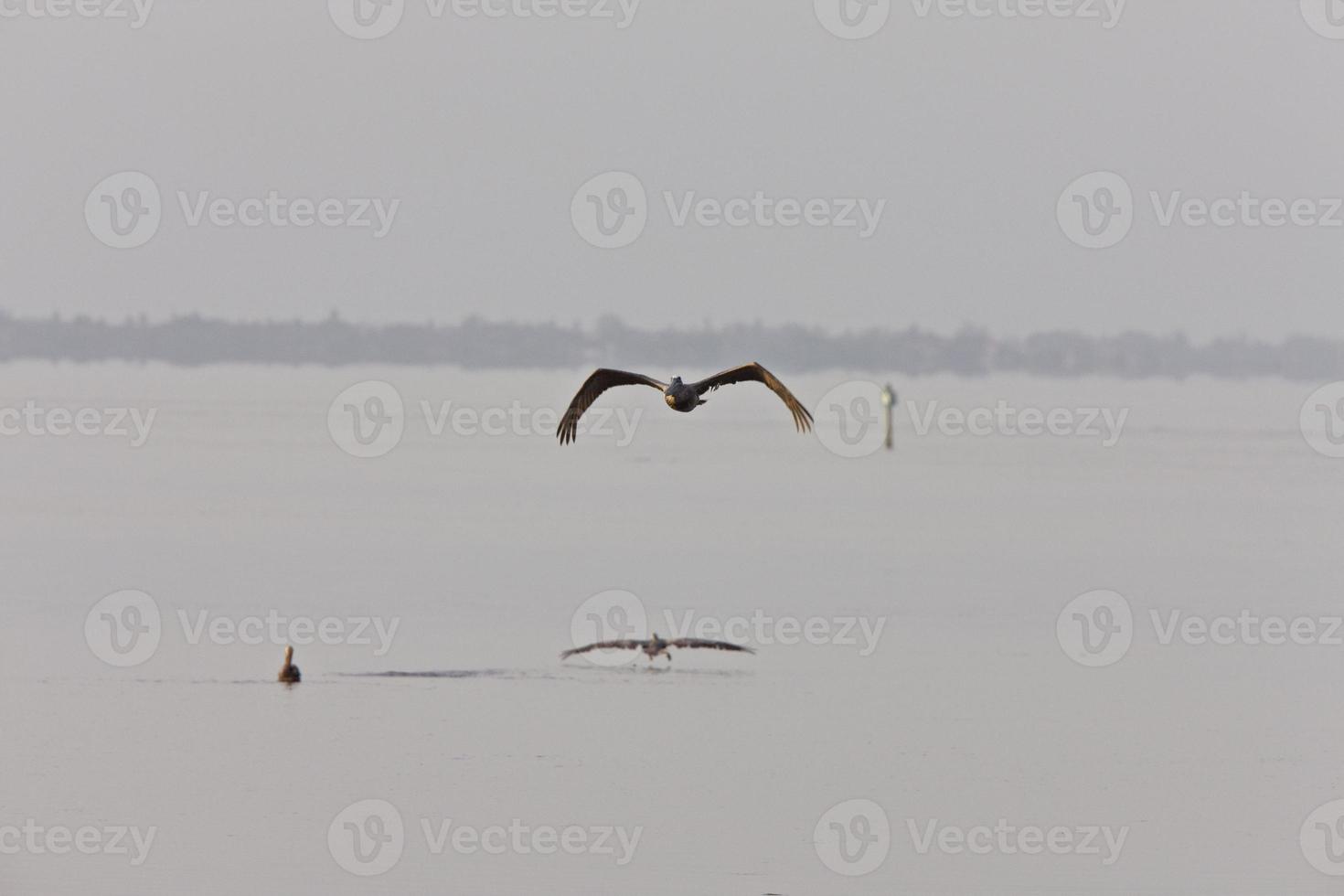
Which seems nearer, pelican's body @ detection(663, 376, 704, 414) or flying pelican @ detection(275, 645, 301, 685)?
pelican's body @ detection(663, 376, 704, 414)

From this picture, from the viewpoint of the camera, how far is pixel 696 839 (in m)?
22.6

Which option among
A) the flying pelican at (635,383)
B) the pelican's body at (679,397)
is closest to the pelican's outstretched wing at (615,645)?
the flying pelican at (635,383)

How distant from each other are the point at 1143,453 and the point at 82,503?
4014 cm

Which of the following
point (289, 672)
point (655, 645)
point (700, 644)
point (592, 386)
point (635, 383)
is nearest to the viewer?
point (635, 383)

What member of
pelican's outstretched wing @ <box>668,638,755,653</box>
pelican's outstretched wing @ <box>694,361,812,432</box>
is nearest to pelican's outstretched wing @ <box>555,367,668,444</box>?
pelican's outstretched wing @ <box>694,361,812,432</box>

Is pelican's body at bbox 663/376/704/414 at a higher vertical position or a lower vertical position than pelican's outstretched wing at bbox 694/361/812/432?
lower

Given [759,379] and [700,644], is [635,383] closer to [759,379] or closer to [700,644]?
[759,379]

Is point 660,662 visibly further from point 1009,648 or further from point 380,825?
point 380,825

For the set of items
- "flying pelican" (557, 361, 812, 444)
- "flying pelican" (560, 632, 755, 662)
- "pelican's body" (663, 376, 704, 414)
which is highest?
"flying pelican" (560, 632, 755, 662)

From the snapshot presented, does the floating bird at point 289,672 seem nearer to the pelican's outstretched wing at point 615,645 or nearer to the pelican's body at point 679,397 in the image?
the pelican's outstretched wing at point 615,645


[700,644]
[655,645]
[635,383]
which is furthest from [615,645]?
[635,383]

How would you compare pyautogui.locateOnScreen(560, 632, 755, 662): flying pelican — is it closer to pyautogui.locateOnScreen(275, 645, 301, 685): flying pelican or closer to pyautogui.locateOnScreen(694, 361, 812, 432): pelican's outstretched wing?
pyautogui.locateOnScreen(275, 645, 301, 685): flying pelican

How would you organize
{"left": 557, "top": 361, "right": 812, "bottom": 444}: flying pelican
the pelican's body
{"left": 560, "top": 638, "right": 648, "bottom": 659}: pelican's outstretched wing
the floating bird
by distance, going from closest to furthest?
the pelican's body < {"left": 557, "top": 361, "right": 812, "bottom": 444}: flying pelican < the floating bird < {"left": 560, "top": 638, "right": 648, "bottom": 659}: pelican's outstretched wing

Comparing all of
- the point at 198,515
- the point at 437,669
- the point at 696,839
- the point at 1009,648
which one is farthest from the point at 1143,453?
the point at 696,839
